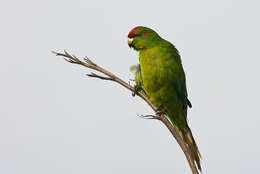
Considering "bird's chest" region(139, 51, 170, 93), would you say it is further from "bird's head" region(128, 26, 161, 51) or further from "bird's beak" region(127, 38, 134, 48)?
"bird's beak" region(127, 38, 134, 48)

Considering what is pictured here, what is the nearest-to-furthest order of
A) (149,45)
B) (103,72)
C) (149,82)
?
1. (103,72)
2. (149,82)
3. (149,45)

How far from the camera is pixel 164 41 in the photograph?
621cm

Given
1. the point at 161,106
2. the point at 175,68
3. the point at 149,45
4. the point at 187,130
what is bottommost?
the point at 187,130

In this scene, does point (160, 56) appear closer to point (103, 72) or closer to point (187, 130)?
point (187, 130)

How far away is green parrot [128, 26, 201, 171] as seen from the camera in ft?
18.6

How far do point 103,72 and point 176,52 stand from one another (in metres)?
3.05

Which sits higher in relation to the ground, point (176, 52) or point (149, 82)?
point (176, 52)

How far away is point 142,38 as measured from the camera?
6.11 metres

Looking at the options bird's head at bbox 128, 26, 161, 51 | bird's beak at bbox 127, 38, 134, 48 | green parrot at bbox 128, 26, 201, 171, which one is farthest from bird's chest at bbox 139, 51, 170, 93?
bird's beak at bbox 127, 38, 134, 48

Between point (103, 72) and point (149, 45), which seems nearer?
point (103, 72)

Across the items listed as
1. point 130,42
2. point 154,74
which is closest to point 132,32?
point 130,42

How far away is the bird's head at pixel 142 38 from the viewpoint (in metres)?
6.07

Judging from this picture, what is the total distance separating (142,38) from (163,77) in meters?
0.82

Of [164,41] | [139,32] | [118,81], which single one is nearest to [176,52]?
[164,41]
